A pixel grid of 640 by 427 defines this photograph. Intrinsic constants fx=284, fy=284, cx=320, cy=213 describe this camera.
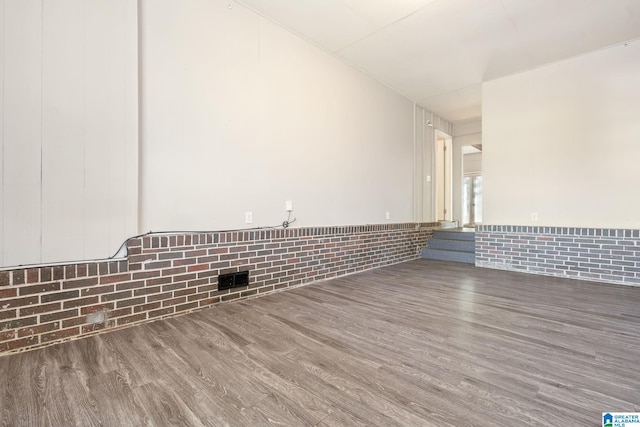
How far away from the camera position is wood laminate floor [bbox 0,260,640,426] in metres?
1.27

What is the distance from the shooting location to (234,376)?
5.12ft

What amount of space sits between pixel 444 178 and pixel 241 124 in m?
5.64

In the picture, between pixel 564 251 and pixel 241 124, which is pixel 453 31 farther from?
pixel 564 251

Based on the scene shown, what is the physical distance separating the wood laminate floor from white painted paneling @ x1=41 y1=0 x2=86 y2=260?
76cm

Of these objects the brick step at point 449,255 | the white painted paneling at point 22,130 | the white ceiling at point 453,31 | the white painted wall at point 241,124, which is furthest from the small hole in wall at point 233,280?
the brick step at point 449,255

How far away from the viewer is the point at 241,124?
9.50 ft

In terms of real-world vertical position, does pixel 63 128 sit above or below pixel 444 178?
below

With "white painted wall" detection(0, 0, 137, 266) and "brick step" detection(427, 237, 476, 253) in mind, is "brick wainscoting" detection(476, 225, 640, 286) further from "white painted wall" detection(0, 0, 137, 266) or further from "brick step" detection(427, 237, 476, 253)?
"white painted wall" detection(0, 0, 137, 266)

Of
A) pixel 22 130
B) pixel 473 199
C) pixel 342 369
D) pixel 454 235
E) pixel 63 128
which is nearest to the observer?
pixel 342 369

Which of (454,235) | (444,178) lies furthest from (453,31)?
(444,178)

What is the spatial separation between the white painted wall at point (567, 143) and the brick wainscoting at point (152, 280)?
10.2 ft

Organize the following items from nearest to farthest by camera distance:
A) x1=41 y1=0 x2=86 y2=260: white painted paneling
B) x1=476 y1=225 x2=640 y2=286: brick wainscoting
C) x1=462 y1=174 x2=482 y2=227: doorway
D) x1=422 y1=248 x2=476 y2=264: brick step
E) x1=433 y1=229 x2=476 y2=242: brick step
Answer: x1=41 y1=0 x2=86 y2=260: white painted paneling → x1=476 y1=225 x2=640 y2=286: brick wainscoting → x1=422 y1=248 x2=476 y2=264: brick step → x1=433 y1=229 x2=476 y2=242: brick step → x1=462 y1=174 x2=482 y2=227: doorway

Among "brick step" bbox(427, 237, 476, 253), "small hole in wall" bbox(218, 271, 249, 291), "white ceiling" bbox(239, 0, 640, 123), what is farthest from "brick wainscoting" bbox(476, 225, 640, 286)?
"small hole in wall" bbox(218, 271, 249, 291)

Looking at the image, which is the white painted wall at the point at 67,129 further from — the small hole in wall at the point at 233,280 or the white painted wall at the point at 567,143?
the white painted wall at the point at 567,143
